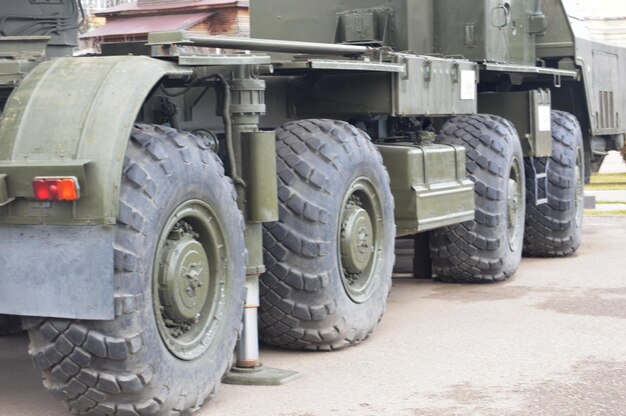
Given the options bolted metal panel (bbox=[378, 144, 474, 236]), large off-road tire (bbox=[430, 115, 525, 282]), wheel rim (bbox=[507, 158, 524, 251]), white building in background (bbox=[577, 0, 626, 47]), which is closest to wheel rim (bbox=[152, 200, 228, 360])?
bolted metal panel (bbox=[378, 144, 474, 236])

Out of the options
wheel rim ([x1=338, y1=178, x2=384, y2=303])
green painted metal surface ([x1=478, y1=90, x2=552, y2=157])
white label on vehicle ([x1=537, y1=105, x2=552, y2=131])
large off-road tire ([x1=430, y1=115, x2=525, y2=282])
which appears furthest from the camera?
white label on vehicle ([x1=537, y1=105, x2=552, y2=131])

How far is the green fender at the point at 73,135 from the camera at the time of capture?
17.4 ft

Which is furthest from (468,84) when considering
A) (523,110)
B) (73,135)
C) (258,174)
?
(73,135)

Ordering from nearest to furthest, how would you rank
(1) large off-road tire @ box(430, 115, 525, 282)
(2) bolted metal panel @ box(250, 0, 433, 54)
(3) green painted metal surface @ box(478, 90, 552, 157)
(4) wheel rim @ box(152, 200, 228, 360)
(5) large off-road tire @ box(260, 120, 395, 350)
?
1. (4) wheel rim @ box(152, 200, 228, 360)
2. (5) large off-road tire @ box(260, 120, 395, 350)
3. (1) large off-road tire @ box(430, 115, 525, 282)
4. (2) bolted metal panel @ box(250, 0, 433, 54)
5. (3) green painted metal surface @ box(478, 90, 552, 157)

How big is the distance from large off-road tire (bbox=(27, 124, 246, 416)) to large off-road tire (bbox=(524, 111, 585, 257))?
242 inches

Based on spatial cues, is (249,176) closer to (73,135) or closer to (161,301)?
(161,301)

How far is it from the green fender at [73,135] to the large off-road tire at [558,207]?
6.89 m

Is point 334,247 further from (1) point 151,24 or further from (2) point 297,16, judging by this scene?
(2) point 297,16

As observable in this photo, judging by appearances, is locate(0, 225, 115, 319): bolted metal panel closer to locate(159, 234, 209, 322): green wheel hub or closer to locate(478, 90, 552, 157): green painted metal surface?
locate(159, 234, 209, 322): green wheel hub

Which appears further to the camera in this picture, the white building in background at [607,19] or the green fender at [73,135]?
the white building in background at [607,19]

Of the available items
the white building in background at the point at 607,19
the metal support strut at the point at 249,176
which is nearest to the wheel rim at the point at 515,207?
the metal support strut at the point at 249,176

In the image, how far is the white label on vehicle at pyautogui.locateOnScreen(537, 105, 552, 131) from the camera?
11430 mm

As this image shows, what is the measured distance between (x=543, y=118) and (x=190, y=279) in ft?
20.5

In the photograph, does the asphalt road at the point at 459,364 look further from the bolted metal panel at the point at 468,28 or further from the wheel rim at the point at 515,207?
the bolted metal panel at the point at 468,28
